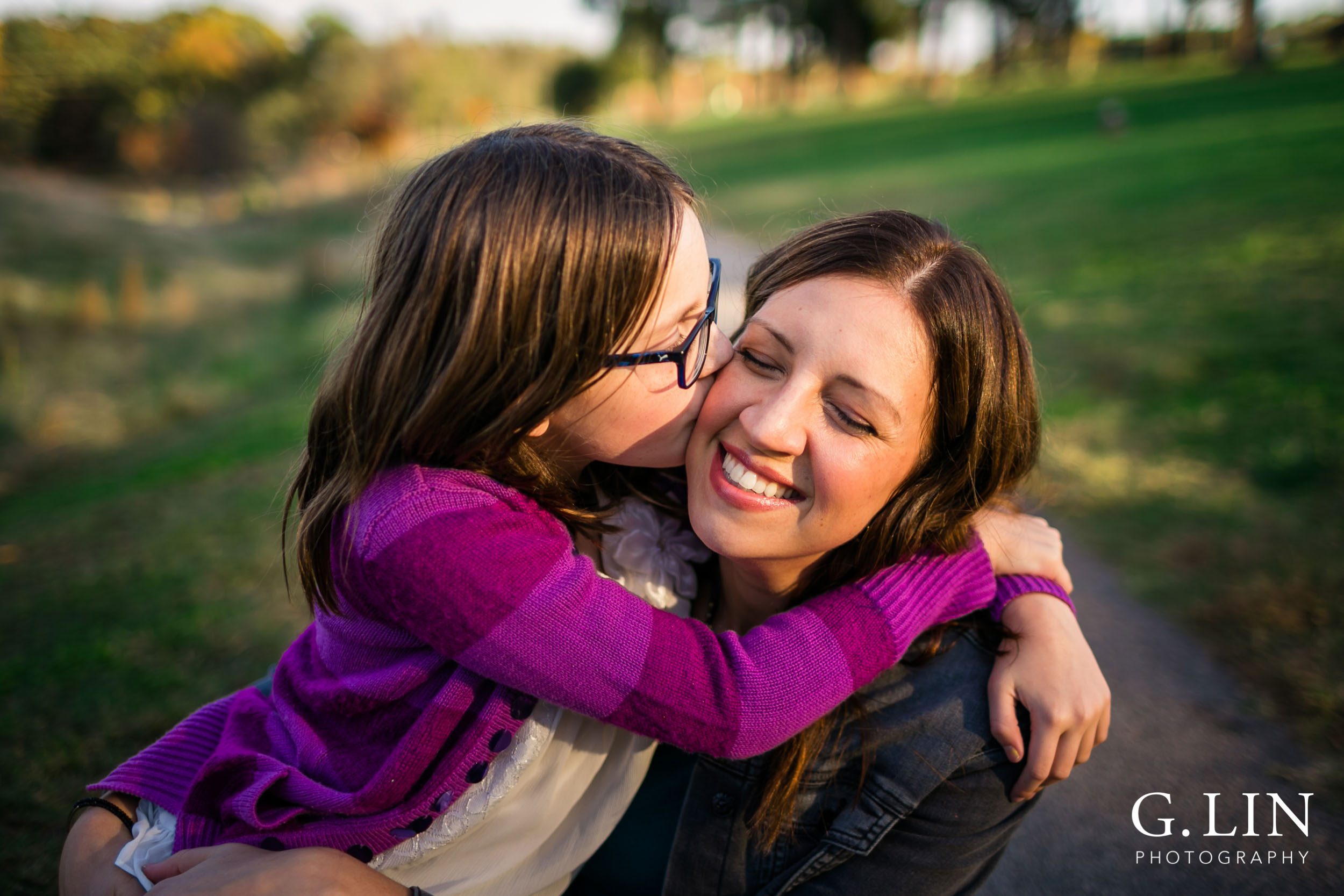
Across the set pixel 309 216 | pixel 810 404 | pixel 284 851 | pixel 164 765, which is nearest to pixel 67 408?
pixel 164 765

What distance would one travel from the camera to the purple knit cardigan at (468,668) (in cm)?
159

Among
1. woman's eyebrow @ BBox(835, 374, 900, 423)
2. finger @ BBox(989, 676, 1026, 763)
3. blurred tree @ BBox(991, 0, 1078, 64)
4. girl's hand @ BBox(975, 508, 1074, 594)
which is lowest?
finger @ BBox(989, 676, 1026, 763)

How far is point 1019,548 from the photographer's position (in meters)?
2.15

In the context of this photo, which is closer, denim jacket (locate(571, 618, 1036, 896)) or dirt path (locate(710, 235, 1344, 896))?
denim jacket (locate(571, 618, 1036, 896))

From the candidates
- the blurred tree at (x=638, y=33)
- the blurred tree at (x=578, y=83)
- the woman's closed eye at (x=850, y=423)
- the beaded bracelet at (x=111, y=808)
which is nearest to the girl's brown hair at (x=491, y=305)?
the woman's closed eye at (x=850, y=423)

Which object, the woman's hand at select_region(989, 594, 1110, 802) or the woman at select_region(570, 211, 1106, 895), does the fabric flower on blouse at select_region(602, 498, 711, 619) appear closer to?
the woman at select_region(570, 211, 1106, 895)

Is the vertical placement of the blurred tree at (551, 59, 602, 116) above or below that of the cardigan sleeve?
above

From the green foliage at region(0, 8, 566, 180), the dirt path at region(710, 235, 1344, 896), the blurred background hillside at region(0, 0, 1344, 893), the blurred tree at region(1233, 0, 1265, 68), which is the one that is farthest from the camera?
the green foliage at region(0, 8, 566, 180)

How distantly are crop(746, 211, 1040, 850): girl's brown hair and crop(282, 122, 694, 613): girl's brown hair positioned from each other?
1.60 feet

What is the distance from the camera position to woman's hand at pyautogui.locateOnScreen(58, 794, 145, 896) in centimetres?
181

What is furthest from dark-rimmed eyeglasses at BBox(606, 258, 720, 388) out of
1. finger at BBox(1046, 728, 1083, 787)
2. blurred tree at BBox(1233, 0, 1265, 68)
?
blurred tree at BBox(1233, 0, 1265, 68)

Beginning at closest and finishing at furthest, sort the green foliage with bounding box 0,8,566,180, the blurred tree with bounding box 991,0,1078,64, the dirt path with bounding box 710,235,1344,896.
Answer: the dirt path with bounding box 710,235,1344,896
the green foliage with bounding box 0,8,566,180
the blurred tree with bounding box 991,0,1078,64

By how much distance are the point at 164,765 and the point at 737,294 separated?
7.23 m

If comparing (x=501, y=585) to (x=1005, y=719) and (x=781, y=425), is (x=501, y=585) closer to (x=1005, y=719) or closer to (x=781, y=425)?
(x=781, y=425)
